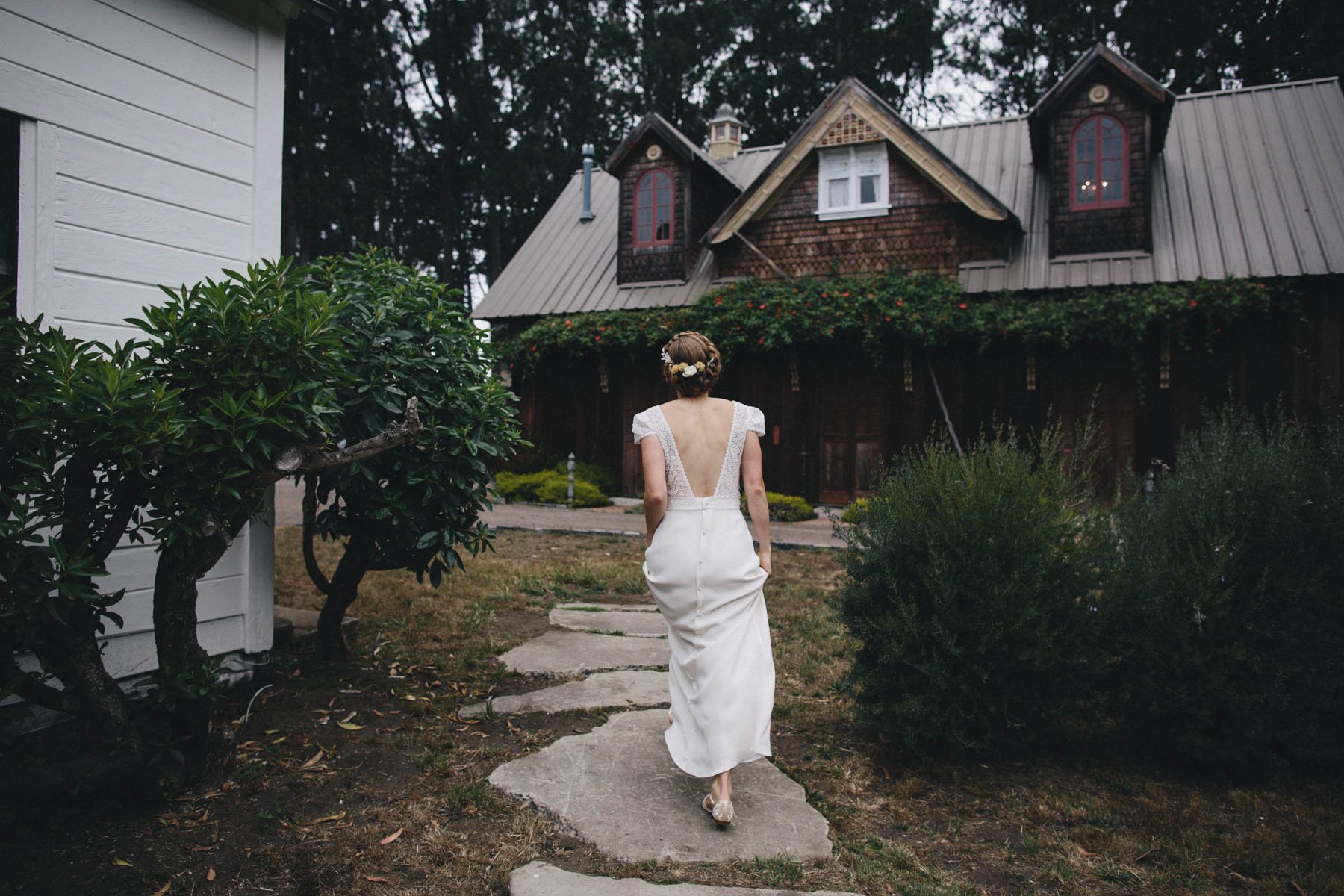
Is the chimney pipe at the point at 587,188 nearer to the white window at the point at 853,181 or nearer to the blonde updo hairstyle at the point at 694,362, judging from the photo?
the white window at the point at 853,181

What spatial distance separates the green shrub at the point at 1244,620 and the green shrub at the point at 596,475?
1122cm

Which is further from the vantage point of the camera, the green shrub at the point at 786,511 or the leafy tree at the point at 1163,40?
the leafy tree at the point at 1163,40

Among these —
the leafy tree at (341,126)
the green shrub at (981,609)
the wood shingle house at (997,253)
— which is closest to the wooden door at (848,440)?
the wood shingle house at (997,253)

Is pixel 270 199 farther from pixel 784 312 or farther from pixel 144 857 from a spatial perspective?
pixel 784 312

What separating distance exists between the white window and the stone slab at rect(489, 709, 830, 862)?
11248 mm

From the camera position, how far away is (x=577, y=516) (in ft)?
40.8

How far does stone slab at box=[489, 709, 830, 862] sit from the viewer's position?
10.0 ft

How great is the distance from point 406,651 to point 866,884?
332cm

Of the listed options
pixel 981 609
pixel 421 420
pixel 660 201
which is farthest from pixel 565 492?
pixel 981 609

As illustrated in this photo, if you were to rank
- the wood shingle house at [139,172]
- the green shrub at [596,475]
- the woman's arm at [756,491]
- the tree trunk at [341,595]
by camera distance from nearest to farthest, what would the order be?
1. the woman's arm at [756,491]
2. the wood shingle house at [139,172]
3. the tree trunk at [341,595]
4. the green shrub at [596,475]

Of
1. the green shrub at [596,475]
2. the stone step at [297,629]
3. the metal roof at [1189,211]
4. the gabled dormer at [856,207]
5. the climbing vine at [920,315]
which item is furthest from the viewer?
the green shrub at [596,475]

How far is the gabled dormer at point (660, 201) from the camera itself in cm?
1515

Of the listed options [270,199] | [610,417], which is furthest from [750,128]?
[270,199]

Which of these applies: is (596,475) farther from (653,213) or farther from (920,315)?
(920,315)
